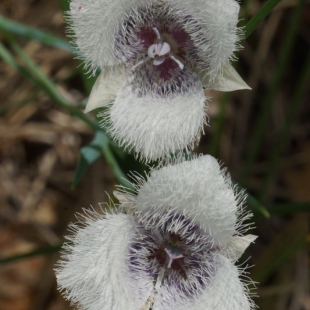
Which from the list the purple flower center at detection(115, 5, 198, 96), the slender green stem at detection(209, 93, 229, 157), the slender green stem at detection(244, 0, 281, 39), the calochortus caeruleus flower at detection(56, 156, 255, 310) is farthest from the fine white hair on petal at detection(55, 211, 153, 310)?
the slender green stem at detection(209, 93, 229, 157)

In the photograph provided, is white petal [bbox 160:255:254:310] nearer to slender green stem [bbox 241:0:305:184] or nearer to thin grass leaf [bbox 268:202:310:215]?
thin grass leaf [bbox 268:202:310:215]

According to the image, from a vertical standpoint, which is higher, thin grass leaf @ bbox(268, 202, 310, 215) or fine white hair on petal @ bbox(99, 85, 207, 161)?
fine white hair on petal @ bbox(99, 85, 207, 161)

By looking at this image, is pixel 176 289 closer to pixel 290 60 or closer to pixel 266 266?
pixel 266 266

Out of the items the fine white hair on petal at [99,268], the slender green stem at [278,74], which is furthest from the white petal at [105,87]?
the slender green stem at [278,74]

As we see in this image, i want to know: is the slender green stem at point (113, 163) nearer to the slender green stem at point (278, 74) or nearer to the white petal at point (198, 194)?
the white petal at point (198, 194)

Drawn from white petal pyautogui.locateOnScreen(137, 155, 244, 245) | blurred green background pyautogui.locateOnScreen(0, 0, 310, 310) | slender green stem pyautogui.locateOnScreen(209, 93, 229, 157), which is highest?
white petal pyautogui.locateOnScreen(137, 155, 244, 245)

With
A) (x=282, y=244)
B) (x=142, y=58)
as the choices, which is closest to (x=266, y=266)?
(x=282, y=244)

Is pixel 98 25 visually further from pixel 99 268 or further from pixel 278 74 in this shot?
→ pixel 278 74

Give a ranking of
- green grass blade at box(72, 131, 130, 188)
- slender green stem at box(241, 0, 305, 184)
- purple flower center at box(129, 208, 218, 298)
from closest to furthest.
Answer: purple flower center at box(129, 208, 218, 298), green grass blade at box(72, 131, 130, 188), slender green stem at box(241, 0, 305, 184)
